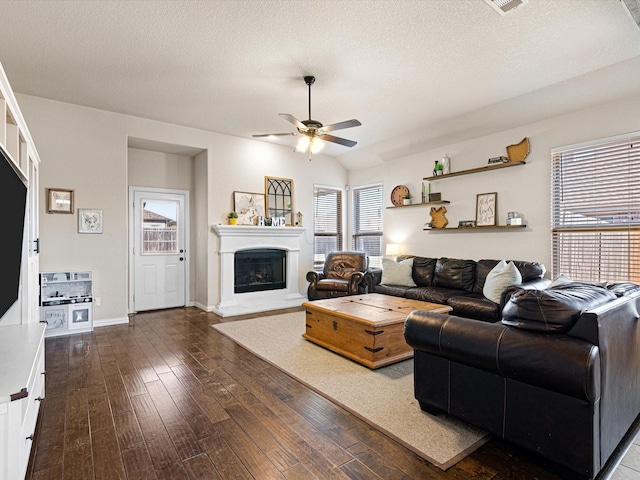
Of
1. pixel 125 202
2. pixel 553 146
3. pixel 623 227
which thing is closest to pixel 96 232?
pixel 125 202

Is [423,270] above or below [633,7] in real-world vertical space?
below

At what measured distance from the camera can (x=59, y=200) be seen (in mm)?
4508

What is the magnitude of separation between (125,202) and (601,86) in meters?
6.17

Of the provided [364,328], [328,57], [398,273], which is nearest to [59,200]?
[328,57]

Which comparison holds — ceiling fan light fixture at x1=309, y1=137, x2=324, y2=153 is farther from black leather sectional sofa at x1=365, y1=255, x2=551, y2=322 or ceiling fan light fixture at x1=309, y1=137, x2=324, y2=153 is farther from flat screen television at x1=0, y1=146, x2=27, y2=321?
flat screen television at x1=0, y1=146, x2=27, y2=321

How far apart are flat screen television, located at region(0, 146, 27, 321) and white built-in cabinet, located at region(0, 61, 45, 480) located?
0.09 metres

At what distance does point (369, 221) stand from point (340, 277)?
1628 mm

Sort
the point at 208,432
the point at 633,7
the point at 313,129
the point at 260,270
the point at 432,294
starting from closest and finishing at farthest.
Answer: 1. the point at 208,432
2. the point at 633,7
3. the point at 313,129
4. the point at 432,294
5. the point at 260,270

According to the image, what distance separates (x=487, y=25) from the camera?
9.43ft

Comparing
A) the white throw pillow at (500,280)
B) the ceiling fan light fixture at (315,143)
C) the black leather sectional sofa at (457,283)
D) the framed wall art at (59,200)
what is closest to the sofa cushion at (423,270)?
the black leather sectional sofa at (457,283)

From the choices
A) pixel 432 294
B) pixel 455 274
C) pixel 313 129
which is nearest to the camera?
pixel 313 129

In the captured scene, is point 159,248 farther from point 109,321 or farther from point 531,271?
point 531,271

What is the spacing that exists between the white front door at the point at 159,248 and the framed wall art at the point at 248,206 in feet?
3.35

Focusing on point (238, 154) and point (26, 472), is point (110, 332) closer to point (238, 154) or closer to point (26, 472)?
point (26, 472)
